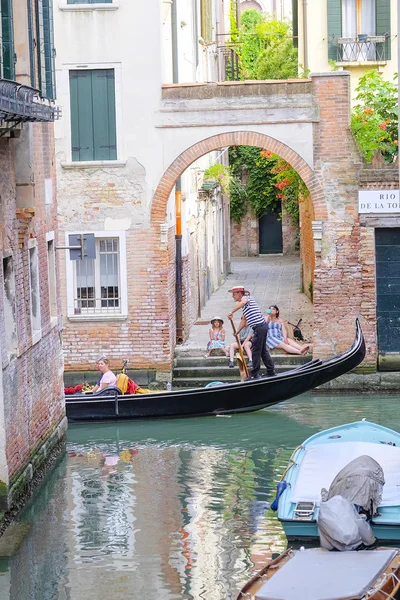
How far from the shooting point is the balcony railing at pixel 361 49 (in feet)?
69.6

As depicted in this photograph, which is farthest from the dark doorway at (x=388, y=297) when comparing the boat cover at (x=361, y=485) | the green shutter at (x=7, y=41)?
the green shutter at (x=7, y=41)

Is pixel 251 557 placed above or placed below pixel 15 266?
below

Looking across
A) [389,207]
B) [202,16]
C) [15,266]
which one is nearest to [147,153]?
[389,207]

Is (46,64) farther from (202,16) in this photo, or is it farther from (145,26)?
(202,16)

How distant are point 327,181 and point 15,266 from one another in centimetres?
698

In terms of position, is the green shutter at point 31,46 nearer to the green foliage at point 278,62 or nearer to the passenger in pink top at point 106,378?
the passenger in pink top at point 106,378

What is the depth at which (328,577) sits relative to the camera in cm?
844

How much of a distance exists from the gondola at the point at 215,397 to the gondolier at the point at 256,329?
0.60 metres

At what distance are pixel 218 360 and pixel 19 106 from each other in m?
8.30

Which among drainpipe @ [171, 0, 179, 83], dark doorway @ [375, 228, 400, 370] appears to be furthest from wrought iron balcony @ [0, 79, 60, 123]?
drainpipe @ [171, 0, 179, 83]

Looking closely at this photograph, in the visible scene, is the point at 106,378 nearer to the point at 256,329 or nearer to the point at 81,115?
the point at 256,329

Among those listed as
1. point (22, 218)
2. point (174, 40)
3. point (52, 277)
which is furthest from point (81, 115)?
point (22, 218)

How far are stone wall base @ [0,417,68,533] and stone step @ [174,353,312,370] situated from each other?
3.63 metres

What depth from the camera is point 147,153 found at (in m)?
18.2
